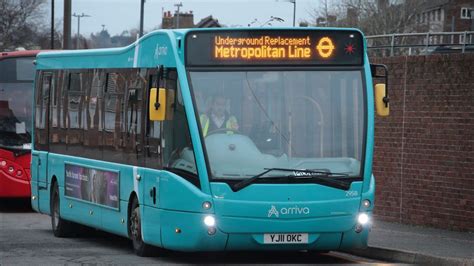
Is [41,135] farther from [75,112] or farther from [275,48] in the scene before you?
[275,48]

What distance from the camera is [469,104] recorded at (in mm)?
18875

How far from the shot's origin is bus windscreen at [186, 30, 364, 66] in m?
13.9

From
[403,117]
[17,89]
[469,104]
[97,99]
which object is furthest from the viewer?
[17,89]

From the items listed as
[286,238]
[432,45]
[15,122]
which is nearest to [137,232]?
[286,238]

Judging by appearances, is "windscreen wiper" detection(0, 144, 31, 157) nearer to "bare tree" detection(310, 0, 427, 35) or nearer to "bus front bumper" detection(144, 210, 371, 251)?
"bus front bumper" detection(144, 210, 371, 251)

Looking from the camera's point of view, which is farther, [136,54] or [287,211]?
[136,54]

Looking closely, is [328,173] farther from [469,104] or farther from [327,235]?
[469,104]

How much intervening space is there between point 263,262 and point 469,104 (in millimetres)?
5650

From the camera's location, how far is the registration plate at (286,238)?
13594mm

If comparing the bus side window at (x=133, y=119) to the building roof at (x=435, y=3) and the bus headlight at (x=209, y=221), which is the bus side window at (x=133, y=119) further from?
the building roof at (x=435, y=3)

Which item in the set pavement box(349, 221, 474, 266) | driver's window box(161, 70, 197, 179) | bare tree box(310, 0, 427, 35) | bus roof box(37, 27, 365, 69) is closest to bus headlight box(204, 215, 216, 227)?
driver's window box(161, 70, 197, 179)

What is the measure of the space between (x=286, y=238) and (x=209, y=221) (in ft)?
2.97

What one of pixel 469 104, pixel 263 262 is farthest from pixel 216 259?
pixel 469 104

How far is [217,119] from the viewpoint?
13750mm
